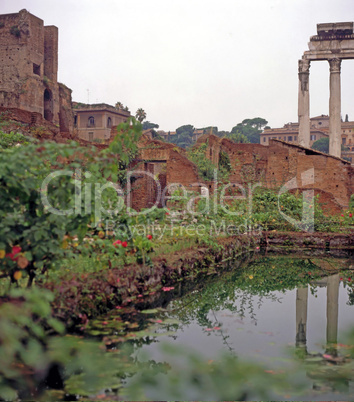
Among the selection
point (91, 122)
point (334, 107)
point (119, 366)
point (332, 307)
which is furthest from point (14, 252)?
point (91, 122)

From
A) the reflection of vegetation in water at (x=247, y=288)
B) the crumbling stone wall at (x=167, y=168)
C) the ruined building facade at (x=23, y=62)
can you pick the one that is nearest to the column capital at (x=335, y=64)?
the crumbling stone wall at (x=167, y=168)

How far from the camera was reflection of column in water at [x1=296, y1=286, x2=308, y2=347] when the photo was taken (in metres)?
5.81

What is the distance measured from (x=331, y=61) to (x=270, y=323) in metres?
23.0

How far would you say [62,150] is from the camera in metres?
4.85

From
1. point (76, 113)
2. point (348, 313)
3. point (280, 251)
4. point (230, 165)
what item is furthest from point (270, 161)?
point (76, 113)

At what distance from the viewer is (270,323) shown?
21.5 feet

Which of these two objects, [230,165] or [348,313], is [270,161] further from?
[348,313]

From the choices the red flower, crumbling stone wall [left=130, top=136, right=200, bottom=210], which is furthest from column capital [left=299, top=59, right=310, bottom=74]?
the red flower

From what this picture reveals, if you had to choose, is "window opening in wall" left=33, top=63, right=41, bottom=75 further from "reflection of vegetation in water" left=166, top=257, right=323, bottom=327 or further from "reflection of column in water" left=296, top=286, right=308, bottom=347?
"reflection of column in water" left=296, top=286, right=308, bottom=347

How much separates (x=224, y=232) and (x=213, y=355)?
24.0ft

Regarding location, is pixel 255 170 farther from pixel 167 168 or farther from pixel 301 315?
pixel 301 315

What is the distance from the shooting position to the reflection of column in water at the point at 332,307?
19.5 ft

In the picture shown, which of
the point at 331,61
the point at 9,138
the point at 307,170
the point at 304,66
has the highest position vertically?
the point at 331,61

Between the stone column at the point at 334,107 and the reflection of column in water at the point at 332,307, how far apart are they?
18.3 meters
